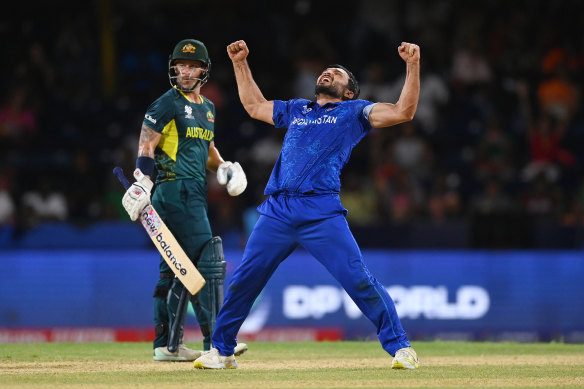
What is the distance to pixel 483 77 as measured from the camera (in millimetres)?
15016

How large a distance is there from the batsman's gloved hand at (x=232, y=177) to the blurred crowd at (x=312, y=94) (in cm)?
400

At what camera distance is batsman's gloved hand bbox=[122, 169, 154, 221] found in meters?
6.94

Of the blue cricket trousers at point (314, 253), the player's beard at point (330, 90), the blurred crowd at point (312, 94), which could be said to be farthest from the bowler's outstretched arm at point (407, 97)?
the blurred crowd at point (312, 94)

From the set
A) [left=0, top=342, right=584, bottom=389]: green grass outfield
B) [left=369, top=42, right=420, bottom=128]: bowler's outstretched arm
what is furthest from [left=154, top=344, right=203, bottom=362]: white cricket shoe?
[left=369, top=42, right=420, bottom=128]: bowler's outstretched arm

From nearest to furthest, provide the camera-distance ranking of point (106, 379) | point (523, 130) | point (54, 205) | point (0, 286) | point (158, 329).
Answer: point (106, 379) → point (158, 329) → point (0, 286) → point (54, 205) → point (523, 130)

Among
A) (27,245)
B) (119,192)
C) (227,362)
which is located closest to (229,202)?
(119,192)

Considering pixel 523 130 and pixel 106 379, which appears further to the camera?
pixel 523 130

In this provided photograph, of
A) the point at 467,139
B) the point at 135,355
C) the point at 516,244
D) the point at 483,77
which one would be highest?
the point at 483,77

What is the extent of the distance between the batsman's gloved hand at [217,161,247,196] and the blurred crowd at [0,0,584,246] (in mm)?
4000

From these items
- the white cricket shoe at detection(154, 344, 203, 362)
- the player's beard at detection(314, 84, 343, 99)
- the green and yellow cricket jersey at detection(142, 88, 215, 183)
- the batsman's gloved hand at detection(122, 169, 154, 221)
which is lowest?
the white cricket shoe at detection(154, 344, 203, 362)

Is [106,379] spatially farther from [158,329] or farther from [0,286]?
[0,286]

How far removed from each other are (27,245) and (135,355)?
409 centimetres

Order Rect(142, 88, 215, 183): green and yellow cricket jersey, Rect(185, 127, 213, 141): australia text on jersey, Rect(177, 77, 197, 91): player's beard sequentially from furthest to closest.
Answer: Rect(177, 77, 197, 91): player's beard
Rect(185, 127, 213, 141): australia text on jersey
Rect(142, 88, 215, 183): green and yellow cricket jersey

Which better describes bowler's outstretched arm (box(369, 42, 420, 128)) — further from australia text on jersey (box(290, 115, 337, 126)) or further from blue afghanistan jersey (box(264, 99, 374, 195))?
australia text on jersey (box(290, 115, 337, 126))
